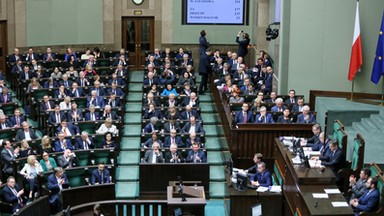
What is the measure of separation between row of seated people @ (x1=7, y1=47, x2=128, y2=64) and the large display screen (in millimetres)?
2641

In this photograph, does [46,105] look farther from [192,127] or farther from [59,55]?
Result: [59,55]

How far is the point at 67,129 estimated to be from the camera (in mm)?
14859

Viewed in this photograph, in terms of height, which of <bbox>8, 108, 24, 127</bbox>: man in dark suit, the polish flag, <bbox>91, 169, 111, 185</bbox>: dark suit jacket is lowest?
<bbox>91, 169, 111, 185</bbox>: dark suit jacket

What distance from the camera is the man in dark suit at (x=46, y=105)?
16.0 m

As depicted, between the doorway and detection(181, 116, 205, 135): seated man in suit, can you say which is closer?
detection(181, 116, 205, 135): seated man in suit

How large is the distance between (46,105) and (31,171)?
3.52 metres

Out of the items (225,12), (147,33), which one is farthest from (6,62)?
(225,12)

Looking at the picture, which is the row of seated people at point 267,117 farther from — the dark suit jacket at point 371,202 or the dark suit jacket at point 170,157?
the dark suit jacket at point 371,202

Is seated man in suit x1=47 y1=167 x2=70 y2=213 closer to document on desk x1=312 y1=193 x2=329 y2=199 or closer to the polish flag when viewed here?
document on desk x1=312 y1=193 x2=329 y2=199

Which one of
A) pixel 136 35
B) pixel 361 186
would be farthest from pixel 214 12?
pixel 361 186

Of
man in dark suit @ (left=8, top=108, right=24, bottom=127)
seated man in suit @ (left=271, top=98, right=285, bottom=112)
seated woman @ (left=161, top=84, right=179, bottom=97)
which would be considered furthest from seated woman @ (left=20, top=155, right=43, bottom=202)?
seated man in suit @ (left=271, top=98, right=285, bottom=112)

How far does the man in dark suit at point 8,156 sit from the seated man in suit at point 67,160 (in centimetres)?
87

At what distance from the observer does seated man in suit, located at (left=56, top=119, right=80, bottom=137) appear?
14.7m

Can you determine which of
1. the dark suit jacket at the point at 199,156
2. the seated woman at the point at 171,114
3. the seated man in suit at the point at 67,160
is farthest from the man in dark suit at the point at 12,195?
the seated woman at the point at 171,114
